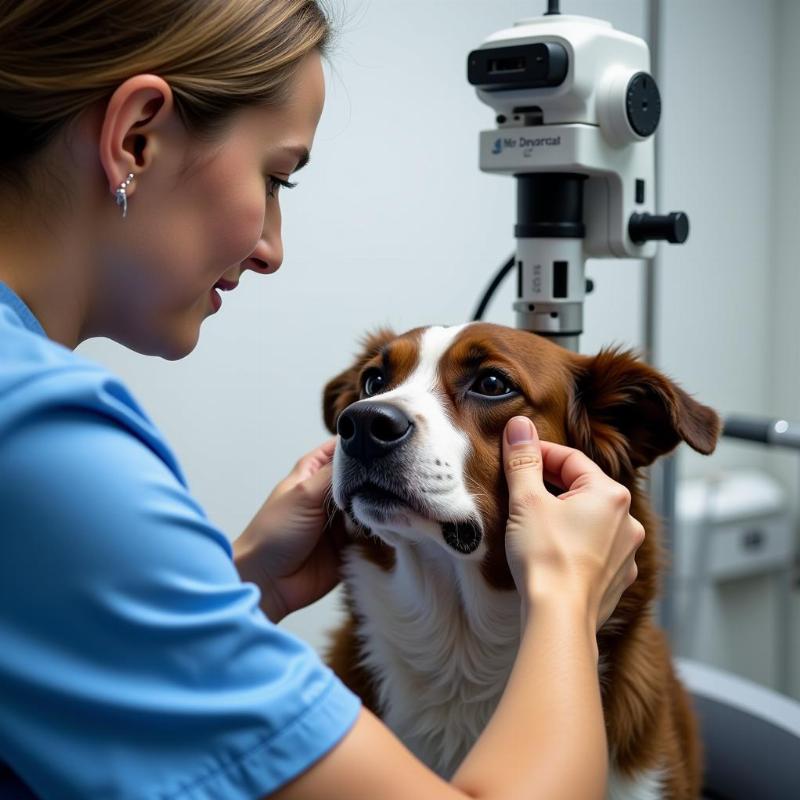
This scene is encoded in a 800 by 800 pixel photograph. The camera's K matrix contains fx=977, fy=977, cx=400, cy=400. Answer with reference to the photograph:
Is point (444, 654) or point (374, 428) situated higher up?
point (374, 428)

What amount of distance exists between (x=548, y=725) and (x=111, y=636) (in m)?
0.32

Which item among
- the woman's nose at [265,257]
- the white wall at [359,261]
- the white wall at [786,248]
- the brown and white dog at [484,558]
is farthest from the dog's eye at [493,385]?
the white wall at [786,248]

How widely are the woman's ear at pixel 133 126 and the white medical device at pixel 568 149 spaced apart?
2.06 ft

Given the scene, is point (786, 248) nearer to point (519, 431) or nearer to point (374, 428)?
point (519, 431)

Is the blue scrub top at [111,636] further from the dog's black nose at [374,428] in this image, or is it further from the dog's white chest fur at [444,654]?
the dog's white chest fur at [444,654]

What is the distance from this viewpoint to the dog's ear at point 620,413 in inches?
45.9

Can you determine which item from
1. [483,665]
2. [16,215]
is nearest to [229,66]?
[16,215]

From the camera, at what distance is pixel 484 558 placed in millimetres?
1137

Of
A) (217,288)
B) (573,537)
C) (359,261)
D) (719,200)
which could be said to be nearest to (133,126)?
(217,288)

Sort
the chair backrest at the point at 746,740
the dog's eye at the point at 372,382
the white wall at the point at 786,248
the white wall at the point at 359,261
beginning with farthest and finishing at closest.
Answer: the white wall at the point at 786,248, the white wall at the point at 359,261, the chair backrest at the point at 746,740, the dog's eye at the point at 372,382

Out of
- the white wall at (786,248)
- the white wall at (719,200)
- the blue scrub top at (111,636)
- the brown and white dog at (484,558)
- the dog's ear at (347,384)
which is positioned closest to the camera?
the blue scrub top at (111,636)

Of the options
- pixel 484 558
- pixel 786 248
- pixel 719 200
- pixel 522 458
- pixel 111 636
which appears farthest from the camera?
pixel 786 248

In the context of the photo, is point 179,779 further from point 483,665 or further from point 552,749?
point 483,665

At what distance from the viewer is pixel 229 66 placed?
790 mm
